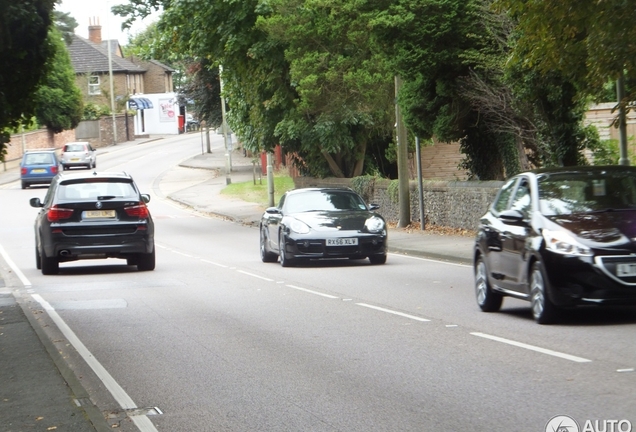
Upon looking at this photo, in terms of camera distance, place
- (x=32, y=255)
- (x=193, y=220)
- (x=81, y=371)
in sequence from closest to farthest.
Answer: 1. (x=81, y=371)
2. (x=32, y=255)
3. (x=193, y=220)

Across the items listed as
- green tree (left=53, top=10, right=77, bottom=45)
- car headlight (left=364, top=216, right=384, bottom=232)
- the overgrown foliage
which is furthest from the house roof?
green tree (left=53, top=10, right=77, bottom=45)

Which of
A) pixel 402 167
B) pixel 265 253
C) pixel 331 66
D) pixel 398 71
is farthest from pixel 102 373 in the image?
pixel 331 66

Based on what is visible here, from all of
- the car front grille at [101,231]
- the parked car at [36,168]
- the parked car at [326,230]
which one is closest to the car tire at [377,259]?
the parked car at [326,230]

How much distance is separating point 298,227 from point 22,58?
709 cm

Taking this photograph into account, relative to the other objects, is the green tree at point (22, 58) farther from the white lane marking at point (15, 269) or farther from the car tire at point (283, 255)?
the car tire at point (283, 255)

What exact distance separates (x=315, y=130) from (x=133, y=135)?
67302mm

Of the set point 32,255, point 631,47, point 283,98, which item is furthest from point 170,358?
point 283,98

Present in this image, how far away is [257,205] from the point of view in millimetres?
42938

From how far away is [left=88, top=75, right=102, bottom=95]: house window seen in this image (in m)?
98.4

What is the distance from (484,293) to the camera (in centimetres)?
1286

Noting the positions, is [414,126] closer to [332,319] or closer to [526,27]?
[526,27]

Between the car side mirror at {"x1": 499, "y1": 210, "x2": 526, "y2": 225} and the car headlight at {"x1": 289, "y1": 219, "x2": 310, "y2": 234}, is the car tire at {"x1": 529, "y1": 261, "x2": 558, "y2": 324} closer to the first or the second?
the car side mirror at {"x1": 499, "y1": 210, "x2": 526, "y2": 225}

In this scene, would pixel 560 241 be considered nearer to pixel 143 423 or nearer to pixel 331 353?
pixel 331 353

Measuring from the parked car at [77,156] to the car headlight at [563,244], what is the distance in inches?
2165
